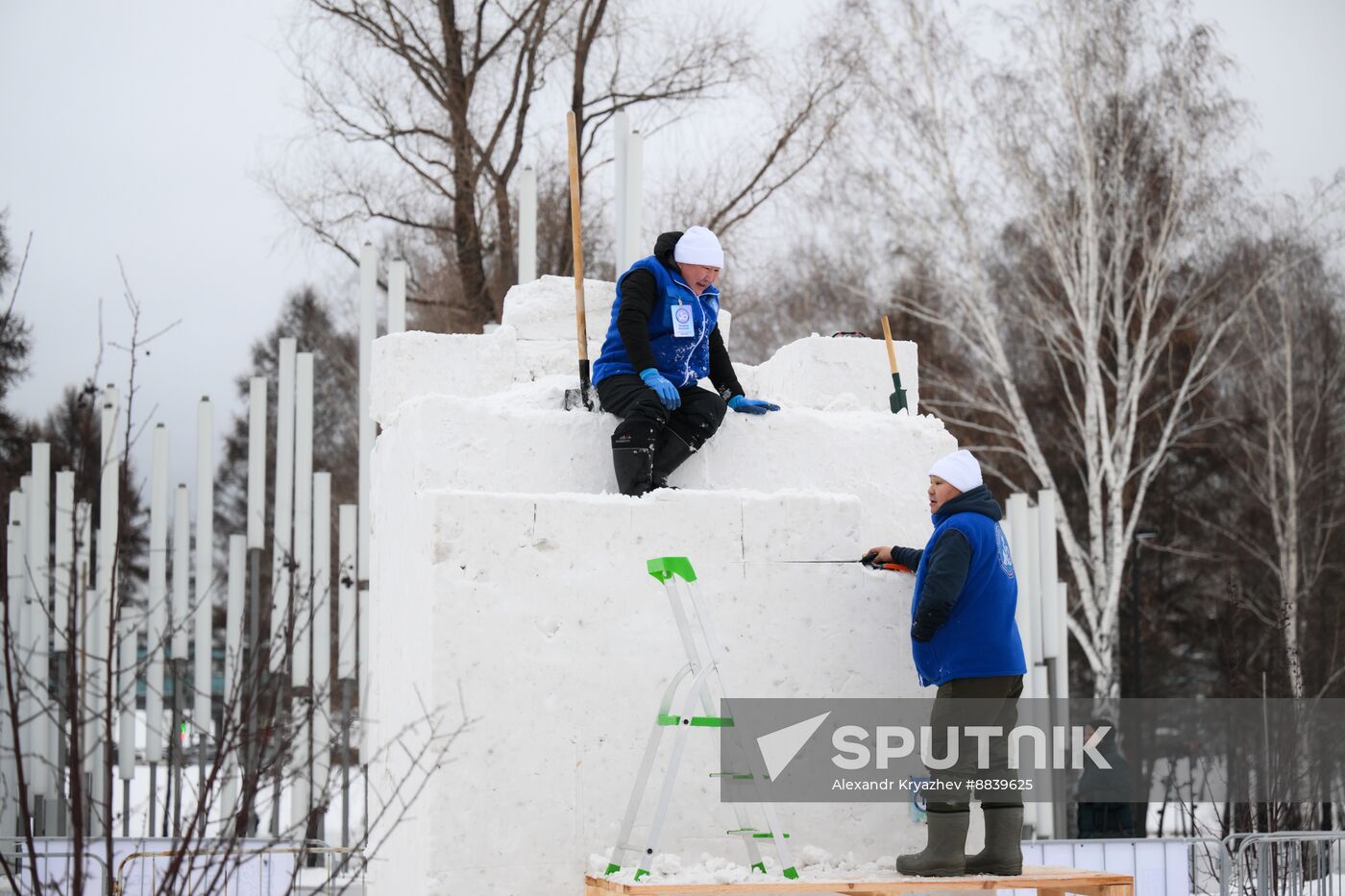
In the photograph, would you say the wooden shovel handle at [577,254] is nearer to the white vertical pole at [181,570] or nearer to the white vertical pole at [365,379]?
the white vertical pole at [365,379]

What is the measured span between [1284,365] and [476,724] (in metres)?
19.2

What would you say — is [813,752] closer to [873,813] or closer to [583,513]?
[873,813]

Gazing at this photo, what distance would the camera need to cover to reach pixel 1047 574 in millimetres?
11672

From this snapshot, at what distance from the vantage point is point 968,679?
459cm

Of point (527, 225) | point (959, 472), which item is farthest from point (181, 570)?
point (959, 472)

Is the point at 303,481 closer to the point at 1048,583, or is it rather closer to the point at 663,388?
the point at 1048,583

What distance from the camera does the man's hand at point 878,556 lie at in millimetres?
5090

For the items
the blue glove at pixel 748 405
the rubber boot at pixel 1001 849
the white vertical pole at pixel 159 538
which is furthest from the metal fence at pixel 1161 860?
the white vertical pole at pixel 159 538

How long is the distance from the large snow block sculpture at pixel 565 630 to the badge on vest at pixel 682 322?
1.42ft

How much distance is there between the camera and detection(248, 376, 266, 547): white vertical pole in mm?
10820

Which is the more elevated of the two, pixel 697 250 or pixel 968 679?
pixel 697 250

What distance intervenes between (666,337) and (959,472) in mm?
1376

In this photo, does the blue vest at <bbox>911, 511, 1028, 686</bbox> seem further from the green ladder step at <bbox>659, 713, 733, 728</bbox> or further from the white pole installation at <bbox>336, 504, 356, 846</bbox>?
the white pole installation at <bbox>336, 504, 356, 846</bbox>

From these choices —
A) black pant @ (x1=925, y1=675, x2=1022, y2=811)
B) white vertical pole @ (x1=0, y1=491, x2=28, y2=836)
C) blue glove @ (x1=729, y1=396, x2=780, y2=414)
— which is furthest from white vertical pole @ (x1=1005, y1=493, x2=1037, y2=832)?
white vertical pole @ (x1=0, y1=491, x2=28, y2=836)
